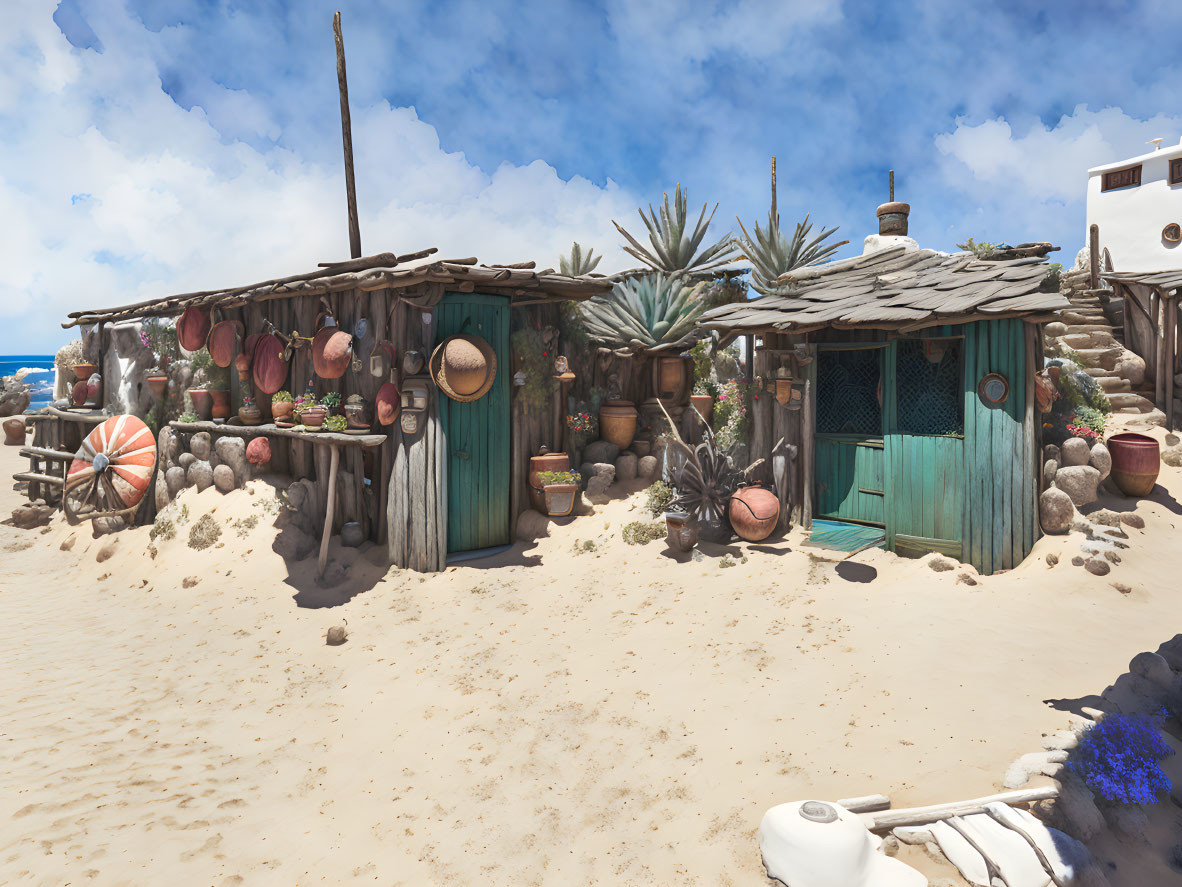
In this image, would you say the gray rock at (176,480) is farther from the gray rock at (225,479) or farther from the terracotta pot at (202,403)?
the gray rock at (225,479)

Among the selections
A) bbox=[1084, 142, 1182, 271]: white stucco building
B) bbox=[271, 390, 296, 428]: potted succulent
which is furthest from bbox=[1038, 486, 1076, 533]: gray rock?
bbox=[1084, 142, 1182, 271]: white stucco building

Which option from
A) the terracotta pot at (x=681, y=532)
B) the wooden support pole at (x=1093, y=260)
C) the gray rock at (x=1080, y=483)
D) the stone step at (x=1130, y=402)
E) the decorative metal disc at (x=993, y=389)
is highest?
the wooden support pole at (x=1093, y=260)

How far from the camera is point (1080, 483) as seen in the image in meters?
7.27

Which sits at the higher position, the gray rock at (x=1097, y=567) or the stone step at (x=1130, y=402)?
the stone step at (x=1130, y=402)

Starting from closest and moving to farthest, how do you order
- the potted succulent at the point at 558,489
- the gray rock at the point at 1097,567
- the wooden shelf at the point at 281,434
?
the gray rock at the point at 1097,567, the wooden shelf at the point at 281,434, the potted succulent at the point at 558,489

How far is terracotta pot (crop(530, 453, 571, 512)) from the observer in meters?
8.84

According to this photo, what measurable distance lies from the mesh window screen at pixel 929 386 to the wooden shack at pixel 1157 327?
4.86 meters

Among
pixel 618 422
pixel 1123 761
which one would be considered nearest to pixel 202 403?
pixel 618 422

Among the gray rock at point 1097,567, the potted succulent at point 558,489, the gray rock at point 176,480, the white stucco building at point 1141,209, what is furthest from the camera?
the white stucco building at point 1141,209

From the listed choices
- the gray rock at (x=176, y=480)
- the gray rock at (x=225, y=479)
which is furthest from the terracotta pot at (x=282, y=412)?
the gray rock at (x=176, y=480)

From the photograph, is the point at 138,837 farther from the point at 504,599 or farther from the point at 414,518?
the point at 414,518

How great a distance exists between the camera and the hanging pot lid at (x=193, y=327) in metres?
9.96

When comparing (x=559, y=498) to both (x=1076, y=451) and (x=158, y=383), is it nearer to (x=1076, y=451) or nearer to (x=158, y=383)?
(x=1076, y=451)

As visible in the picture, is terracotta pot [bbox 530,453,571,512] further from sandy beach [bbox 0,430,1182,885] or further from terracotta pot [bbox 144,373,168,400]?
terracotta pot [bbox 144,373,168,400]
